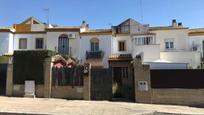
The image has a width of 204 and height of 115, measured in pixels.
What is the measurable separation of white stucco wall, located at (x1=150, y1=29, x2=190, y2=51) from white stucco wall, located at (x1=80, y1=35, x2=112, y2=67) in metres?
6.10

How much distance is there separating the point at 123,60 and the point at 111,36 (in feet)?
11.5

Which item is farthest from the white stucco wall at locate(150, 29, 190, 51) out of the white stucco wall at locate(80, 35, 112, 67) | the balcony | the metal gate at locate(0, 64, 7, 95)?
the metal gate at locate(0, 64, 7, 95)

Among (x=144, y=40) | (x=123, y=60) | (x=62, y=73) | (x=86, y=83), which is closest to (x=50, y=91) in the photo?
(x=62, y=73)

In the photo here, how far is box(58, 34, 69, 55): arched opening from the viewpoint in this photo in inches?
1256

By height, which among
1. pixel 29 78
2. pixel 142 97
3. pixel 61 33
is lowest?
pixel 142 97

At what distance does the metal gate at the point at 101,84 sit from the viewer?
17.6 m

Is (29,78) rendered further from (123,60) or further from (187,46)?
(187,46)

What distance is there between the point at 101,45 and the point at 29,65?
13615mm

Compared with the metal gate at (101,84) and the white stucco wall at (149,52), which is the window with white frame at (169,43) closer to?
the white stucco wall at (149,52)

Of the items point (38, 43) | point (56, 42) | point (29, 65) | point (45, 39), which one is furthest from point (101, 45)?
point (29, 65)

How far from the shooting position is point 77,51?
31766 mm

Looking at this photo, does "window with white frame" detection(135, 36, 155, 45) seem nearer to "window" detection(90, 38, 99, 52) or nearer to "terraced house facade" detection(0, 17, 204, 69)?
"terraced house facade" detection(0, 17, 204, 69)

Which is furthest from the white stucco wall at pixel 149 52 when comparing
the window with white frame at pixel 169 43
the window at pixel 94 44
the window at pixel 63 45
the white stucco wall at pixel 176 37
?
the window at pixel 63 45

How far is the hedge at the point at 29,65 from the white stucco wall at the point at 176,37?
57.4 feet
